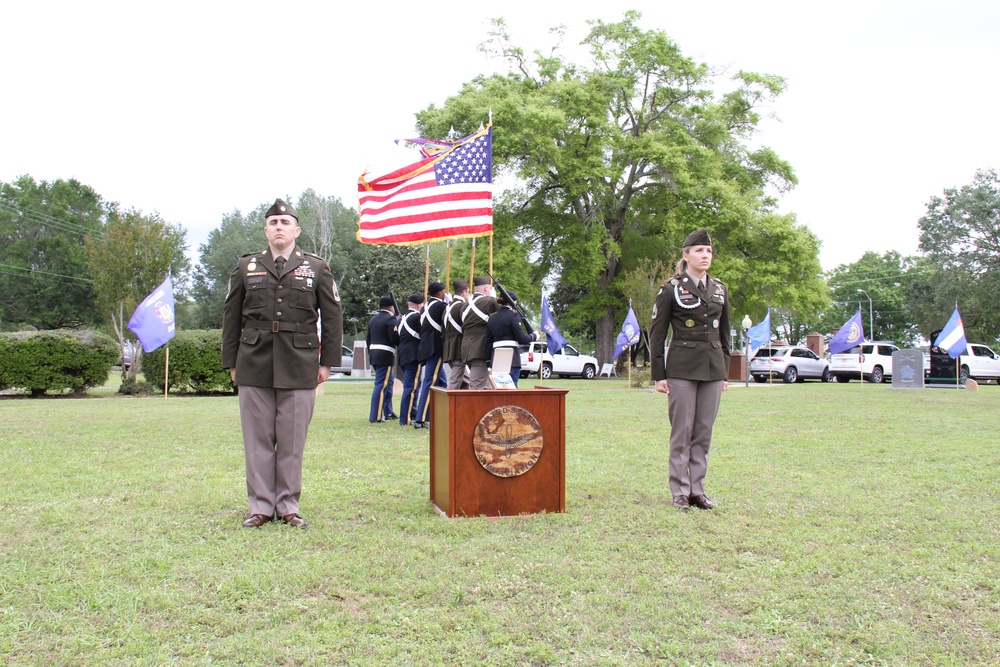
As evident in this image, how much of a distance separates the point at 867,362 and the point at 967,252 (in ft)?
79.0

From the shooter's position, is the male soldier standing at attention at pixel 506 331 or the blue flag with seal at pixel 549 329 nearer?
the male soldier standing at attention at pixel 506 331

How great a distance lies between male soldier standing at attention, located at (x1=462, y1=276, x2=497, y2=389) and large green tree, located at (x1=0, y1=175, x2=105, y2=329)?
5363 cm

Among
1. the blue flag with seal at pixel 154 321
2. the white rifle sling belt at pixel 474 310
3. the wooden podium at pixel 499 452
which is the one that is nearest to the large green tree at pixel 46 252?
the blue flag with seal at pixel 154 321

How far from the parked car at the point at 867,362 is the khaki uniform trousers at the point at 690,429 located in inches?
1115

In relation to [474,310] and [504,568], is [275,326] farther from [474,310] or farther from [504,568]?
[474,310]

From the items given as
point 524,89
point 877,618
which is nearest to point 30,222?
point 524,89

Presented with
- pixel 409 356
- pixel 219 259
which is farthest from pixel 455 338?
pixel 219 259

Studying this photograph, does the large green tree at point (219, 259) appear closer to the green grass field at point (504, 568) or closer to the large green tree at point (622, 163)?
the large green tree at point (622, 163)

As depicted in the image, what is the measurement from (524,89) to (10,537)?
3340 centimetres

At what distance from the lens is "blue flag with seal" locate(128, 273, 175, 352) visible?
1738 cm

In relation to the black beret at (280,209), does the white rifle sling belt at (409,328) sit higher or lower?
lower

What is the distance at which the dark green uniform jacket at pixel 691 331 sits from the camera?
5996 millimetres

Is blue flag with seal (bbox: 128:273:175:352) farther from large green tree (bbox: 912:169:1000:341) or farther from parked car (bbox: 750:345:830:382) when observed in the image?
large green tree (bbox: 912:169:1000:341)

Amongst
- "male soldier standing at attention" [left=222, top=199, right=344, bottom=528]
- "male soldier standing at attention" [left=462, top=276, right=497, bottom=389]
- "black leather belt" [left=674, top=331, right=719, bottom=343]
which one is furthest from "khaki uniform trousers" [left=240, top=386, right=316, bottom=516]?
"male soldier standing at attention" [left=462, top=276, right=497, bottom=389]
